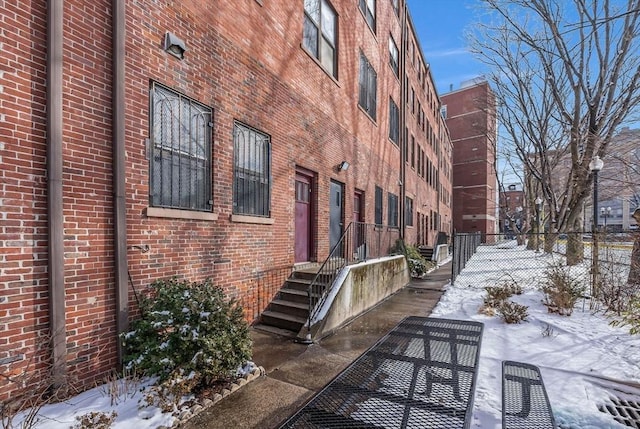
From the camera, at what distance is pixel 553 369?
12.8 ft

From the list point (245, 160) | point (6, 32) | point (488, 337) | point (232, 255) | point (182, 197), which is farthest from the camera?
point (245, 160)

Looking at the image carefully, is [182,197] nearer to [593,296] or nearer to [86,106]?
[86,106]

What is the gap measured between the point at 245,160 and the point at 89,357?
361 cm

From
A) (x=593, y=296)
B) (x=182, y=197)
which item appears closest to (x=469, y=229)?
(x=593, y=296)

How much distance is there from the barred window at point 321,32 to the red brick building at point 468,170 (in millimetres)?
33418

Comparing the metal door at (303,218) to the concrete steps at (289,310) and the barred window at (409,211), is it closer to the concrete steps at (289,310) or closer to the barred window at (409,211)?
the concrete steps at (289,310)

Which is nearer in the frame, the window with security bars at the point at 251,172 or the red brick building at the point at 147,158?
the red brick building at the point at 147,158

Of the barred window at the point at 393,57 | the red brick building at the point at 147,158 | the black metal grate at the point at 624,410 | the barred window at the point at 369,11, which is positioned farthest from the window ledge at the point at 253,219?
the barred window at the point at 393,57

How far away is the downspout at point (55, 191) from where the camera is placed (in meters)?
3.12

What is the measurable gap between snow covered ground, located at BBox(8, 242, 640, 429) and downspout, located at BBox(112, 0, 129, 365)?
85cm

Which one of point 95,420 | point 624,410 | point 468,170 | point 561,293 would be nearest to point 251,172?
point 95,420

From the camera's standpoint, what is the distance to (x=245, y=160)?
18.9ft

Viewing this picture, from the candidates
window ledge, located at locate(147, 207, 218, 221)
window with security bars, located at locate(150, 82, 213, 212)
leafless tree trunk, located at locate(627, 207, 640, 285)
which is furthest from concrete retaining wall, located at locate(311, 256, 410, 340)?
leafless tree trunk, located at locate(627, 207, 640, 285)

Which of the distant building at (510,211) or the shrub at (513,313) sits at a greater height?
the distant building at (510,211)
